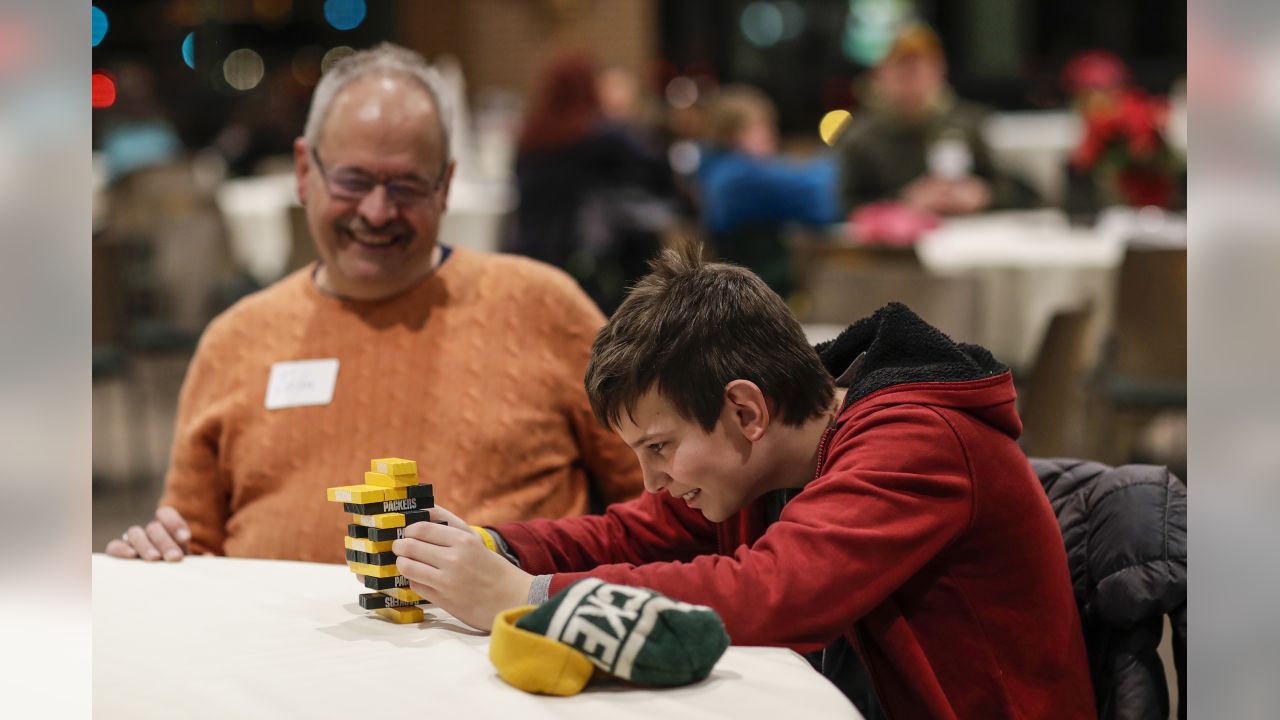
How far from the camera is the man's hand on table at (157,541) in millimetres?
1966

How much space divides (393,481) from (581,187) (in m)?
4.87

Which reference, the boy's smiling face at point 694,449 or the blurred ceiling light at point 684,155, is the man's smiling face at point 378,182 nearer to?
the boy's smiling face at point 694,449

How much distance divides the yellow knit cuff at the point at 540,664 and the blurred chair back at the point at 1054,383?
2.50 metres

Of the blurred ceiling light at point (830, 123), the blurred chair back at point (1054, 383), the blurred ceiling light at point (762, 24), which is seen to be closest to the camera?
the blurred chair back at point (1054, 383)

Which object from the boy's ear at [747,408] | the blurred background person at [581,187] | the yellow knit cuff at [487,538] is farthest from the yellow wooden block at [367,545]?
the blurred background person at [581,187]

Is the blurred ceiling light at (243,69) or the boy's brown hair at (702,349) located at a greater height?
the blurred ceiling light at (243,69)

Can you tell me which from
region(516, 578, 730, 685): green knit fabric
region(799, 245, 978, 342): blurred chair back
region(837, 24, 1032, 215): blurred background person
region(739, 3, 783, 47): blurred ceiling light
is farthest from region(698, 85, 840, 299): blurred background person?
region(739, 3, 783, 47): blurred ceiling light

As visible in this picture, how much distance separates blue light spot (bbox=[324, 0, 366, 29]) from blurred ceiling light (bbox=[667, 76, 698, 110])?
3035 millimetres

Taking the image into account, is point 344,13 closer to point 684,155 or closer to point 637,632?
point 684,155

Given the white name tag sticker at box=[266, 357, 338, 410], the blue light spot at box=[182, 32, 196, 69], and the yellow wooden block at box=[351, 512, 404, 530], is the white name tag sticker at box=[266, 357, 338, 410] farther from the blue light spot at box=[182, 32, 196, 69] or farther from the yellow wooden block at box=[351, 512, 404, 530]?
the blue light spot at box=[182, 32, 196, 69]

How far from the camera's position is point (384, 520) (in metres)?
1.51

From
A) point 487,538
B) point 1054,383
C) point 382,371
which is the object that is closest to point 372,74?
point 382,371
